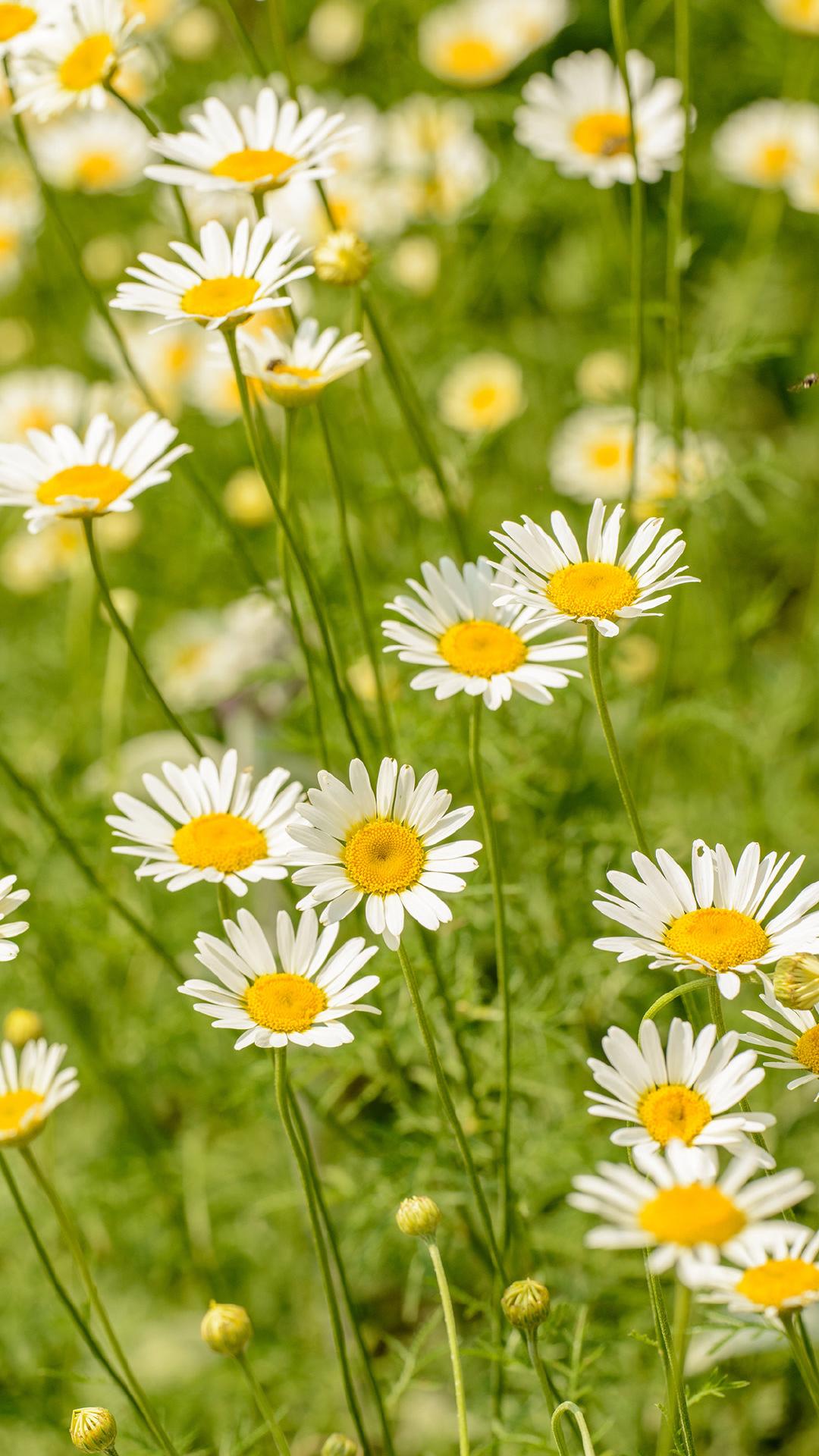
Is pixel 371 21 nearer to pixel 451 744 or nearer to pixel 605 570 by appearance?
pixel 451 744

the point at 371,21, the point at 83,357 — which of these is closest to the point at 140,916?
the point at 83,357

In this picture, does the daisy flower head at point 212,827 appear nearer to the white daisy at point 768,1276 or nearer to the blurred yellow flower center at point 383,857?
the blurred yellow flower center at point 383,857

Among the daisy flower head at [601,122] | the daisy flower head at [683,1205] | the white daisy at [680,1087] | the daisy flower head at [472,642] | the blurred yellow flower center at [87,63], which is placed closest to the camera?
the daisy flower head at [683,1205]

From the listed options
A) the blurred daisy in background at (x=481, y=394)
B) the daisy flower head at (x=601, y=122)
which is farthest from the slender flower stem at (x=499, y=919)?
the blurred daisy in background at (x=481, y=394)

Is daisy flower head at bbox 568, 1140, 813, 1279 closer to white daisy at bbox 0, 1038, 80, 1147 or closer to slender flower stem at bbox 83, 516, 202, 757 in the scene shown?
white daisy at bbox 0, 1038, 80, 1147

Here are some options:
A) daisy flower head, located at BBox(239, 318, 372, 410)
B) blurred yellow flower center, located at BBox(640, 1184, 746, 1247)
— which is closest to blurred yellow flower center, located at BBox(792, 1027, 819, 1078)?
blurred yellow flower center, located at BBox(640, 1184, 746, 1247)
